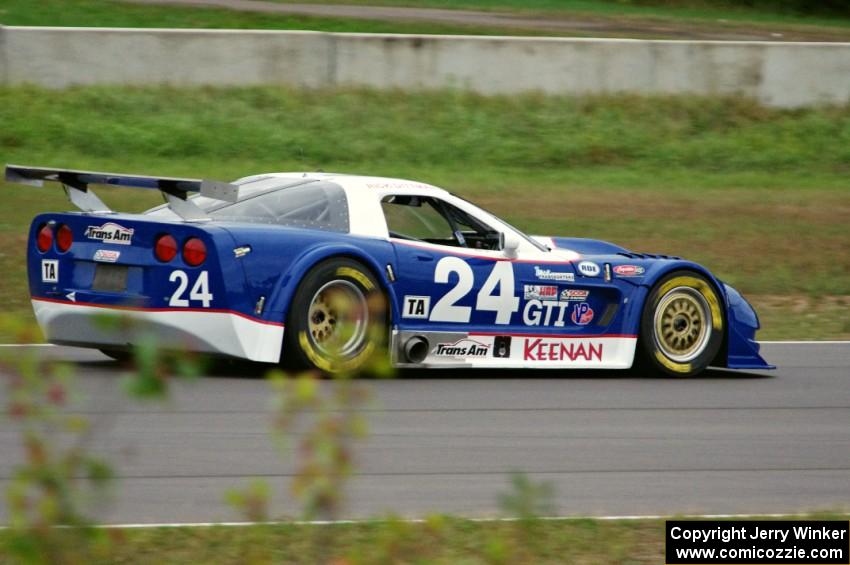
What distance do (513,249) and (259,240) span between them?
5.71 ft

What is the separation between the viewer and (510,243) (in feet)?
29.9

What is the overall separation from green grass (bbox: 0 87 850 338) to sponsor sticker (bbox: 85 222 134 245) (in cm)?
750

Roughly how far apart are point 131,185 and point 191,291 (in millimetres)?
673

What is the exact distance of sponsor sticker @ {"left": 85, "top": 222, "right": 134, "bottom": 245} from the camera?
8131 millimetres

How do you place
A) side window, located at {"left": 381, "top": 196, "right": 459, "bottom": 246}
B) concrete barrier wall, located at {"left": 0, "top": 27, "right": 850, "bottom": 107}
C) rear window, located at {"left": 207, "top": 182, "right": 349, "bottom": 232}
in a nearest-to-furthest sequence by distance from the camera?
rear window, located at {"left": 207, "top": 182, "right": 349, "bottom": 232} → side window, located at {"left": 381, "top": 196, "right": 459, "bottom": 246} → concrete barrier wall, located at {"left": 0, "top": 27, "right": 850, "bottom": 107}

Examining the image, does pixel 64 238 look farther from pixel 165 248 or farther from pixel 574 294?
pixel 574 294

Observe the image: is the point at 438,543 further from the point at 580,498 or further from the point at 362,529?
the point at 580,498

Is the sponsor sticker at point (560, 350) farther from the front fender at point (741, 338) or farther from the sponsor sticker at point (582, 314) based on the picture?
the front fender at point (741, 338)

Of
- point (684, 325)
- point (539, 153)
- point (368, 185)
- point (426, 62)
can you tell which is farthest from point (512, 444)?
point (426, 62)

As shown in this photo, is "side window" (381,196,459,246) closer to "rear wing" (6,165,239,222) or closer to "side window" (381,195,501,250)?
"side window" (381,195,501,250)

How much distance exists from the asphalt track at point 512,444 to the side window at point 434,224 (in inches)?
34.3

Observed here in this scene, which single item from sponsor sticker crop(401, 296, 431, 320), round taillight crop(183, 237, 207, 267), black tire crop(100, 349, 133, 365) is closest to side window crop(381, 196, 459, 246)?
sponsor sticker crop(401, 296, 431, 320)

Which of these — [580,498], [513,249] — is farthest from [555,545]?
[513,249]

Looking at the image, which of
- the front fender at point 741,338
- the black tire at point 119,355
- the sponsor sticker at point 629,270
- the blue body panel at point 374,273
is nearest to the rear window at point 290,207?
the blue body panel at point 374,273
